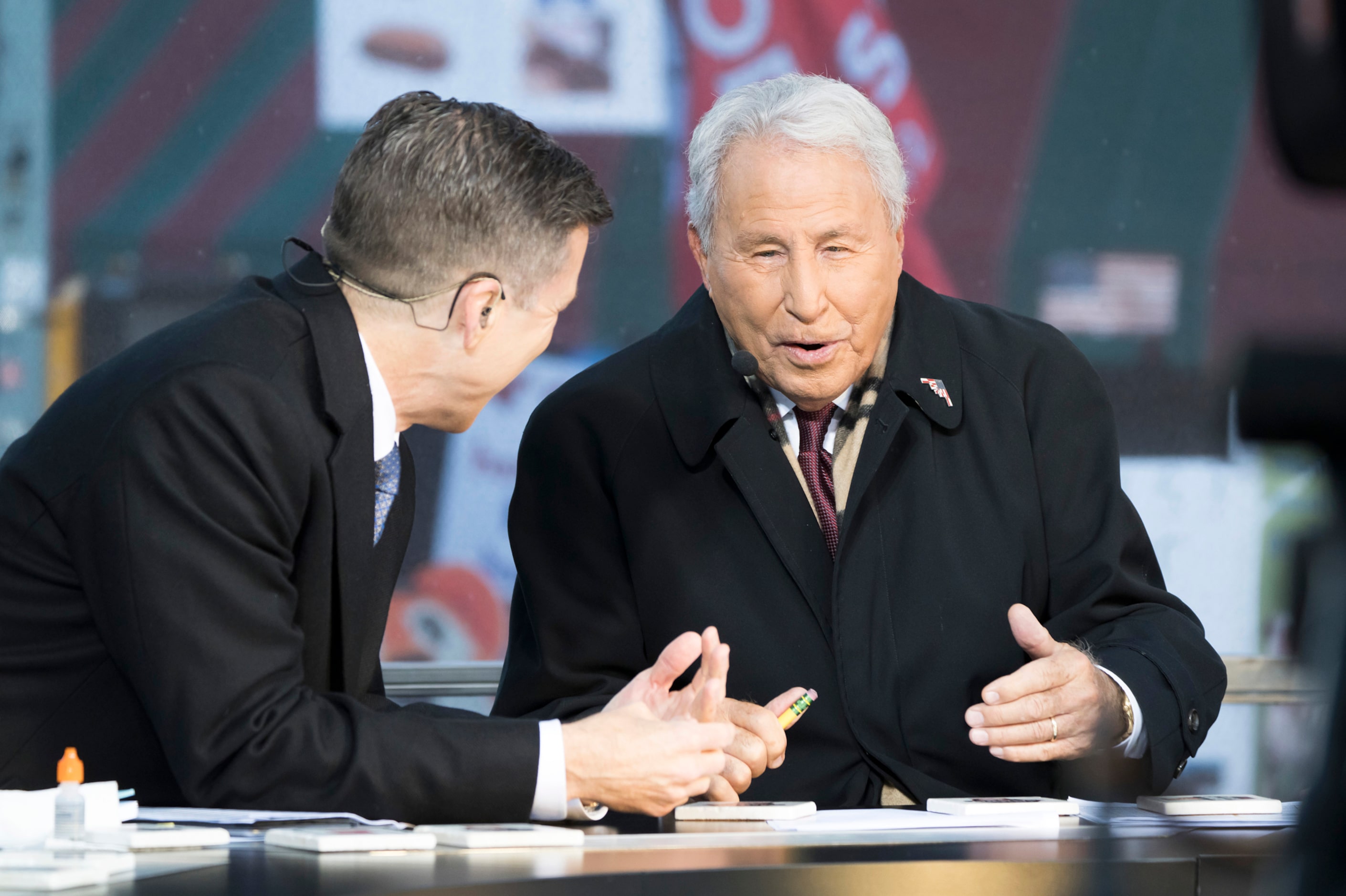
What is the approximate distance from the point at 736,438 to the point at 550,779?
0.80m

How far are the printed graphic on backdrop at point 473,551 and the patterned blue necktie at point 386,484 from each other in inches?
36.6

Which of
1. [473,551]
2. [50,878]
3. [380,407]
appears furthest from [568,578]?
[50,878]

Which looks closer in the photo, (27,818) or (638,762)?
(27,818)

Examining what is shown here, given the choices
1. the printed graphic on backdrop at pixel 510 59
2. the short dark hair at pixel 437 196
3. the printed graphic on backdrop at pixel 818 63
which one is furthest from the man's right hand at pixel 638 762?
the printed graphic on backdrop at pixel 510 59

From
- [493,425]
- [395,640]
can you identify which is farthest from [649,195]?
[395,640]

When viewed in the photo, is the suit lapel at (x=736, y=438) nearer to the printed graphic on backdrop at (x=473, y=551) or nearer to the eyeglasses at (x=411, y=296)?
the eyeglasses at (x=411, y=296)

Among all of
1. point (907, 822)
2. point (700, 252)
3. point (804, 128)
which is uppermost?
point (804, 128)

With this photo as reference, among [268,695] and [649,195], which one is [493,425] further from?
[268,695]

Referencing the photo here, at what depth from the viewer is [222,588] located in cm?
154

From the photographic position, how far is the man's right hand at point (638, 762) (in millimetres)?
1551

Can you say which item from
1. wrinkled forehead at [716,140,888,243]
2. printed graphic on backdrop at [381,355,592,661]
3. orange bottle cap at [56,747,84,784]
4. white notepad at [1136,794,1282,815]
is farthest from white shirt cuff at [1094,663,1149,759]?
printed graphic on backdrop at [381,355,592,661]

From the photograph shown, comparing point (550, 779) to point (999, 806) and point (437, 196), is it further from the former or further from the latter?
point (437, 196)

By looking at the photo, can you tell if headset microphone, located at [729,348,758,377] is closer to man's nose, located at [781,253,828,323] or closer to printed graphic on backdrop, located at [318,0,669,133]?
man's nose, located at [781,253,828,323]

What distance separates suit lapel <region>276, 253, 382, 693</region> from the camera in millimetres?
1712
